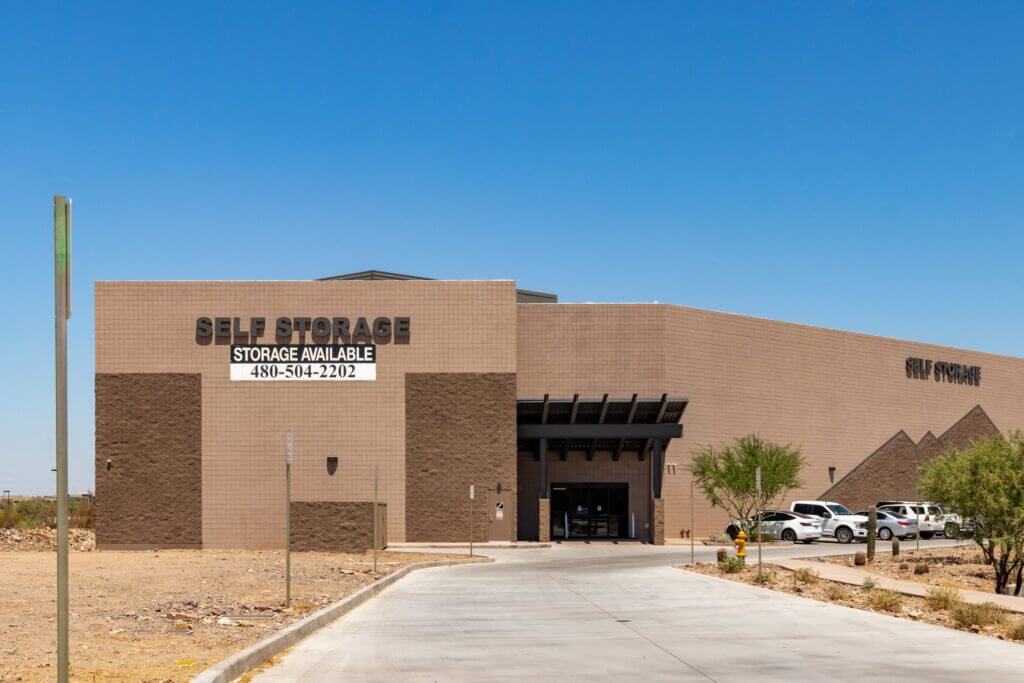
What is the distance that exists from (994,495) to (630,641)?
19.4 m

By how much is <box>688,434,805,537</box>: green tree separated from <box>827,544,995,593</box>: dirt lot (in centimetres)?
694

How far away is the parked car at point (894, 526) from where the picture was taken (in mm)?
52875

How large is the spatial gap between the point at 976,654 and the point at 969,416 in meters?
61.4

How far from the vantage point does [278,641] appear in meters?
15.4

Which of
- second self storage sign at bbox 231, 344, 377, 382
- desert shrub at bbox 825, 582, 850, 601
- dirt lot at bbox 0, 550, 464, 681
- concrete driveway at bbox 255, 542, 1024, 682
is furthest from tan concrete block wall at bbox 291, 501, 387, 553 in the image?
desert shrub at bbox 825, 582, 850, 601

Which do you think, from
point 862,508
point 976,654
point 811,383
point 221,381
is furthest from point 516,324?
point 976,654

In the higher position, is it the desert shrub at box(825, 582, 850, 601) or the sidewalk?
the desert shrub at box(825, 582, 850, 601)

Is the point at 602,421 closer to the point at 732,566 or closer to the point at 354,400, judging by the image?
the point at 354,400

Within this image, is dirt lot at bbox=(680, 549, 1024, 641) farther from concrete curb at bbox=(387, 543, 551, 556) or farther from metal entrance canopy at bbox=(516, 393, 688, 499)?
metal entrance canopy at bbox=(516, 393, 688, 499)

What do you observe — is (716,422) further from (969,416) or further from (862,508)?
(969,416)

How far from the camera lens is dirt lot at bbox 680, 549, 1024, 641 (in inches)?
710

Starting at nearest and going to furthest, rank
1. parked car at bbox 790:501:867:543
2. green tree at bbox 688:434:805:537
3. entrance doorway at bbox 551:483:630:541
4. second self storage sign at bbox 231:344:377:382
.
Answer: green tree at bbox 688:434:805:537 < second self storage sign at bbox 231:344:377:382 < parked car at bbox 790:501:867:543 < entrance doorway at bbox 551:483:630:541

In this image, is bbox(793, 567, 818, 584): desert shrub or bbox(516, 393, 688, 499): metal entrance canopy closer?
bbox(793, 567, 818, 584): desert shrub

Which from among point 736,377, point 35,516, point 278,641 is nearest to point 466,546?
point 736,377
